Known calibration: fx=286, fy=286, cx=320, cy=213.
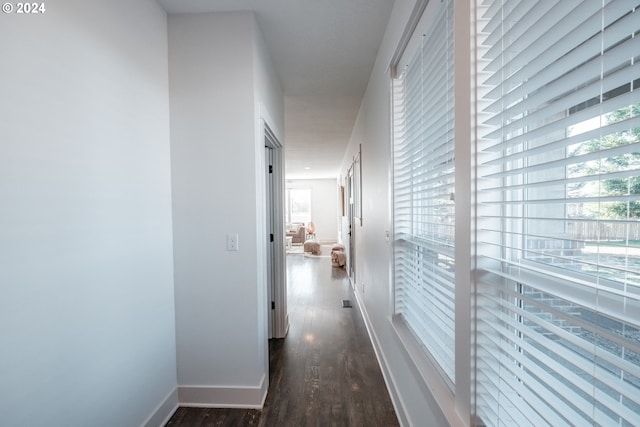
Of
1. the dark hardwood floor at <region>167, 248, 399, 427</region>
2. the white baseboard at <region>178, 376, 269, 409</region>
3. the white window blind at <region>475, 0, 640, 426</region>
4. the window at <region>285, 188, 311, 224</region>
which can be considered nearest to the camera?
the white window blind at <region>475, 0, 640, 426</region>

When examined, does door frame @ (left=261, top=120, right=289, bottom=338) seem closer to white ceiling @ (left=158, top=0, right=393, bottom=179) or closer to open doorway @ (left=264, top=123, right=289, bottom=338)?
open doorway @ (left=264, top=123, right=289, bottom=338)

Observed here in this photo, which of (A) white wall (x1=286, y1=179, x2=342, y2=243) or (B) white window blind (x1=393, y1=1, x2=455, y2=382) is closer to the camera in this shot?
(B) white window blind (x1=393, y1=1, x2=455, y2=382)

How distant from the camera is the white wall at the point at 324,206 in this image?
11.7 meters

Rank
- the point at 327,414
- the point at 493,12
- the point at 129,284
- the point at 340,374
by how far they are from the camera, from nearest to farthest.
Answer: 1. the point at 493,12
2. the point at 129,284
3. the point at 327,414
4. the point at 340,374

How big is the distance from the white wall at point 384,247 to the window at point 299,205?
8575mm

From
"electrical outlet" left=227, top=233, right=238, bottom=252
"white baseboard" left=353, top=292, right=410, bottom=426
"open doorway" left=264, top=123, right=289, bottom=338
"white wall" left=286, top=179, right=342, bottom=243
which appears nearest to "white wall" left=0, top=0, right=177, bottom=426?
"electrical outlet" left=227, top=233, right=238, bottom=252

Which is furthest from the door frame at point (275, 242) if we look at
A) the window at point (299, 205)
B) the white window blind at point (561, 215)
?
the window at point (299, 205)

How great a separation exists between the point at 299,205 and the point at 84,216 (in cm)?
1068

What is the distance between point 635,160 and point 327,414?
2.09 meters

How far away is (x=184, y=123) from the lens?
198 centimetres

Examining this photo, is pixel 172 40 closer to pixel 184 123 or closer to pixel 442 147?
pixel 184 123

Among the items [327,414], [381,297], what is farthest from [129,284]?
[381,297]

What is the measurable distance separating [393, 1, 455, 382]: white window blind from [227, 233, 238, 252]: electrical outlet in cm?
110

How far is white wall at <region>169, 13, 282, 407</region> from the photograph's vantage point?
196 centimetres
